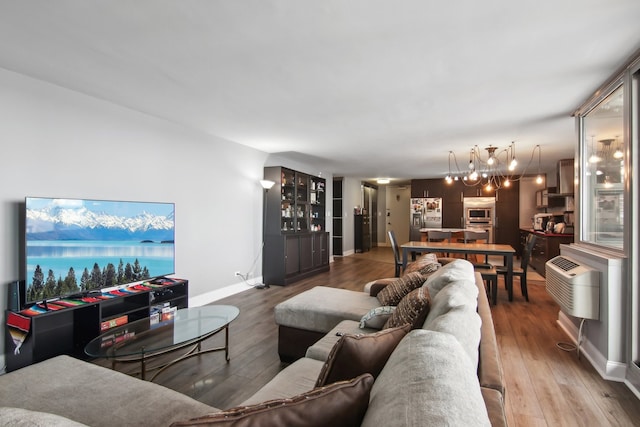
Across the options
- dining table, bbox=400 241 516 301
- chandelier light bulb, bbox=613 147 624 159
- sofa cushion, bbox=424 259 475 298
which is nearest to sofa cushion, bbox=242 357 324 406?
sofa cushion, bbox=424 259 475 298

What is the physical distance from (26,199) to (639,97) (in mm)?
4665

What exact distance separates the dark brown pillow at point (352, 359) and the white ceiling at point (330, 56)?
1.68 metres

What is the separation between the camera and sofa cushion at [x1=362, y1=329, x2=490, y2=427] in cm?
64

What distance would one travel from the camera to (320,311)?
254 cm

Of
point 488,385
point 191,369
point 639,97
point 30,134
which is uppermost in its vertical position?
point 639,97

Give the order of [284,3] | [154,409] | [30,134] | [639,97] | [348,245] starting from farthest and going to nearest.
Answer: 1. [348,245]
2. [30,134]
3. [639,97]
4. [284,3]
5. [154,409]

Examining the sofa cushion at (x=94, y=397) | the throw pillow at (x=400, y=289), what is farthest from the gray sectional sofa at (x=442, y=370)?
the sofa cushion at (x=94, y=397)

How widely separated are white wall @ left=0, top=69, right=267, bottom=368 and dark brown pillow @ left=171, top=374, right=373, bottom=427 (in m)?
2.86

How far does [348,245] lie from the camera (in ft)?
31.1

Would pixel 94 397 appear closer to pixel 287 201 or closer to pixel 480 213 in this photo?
pixel 287 201

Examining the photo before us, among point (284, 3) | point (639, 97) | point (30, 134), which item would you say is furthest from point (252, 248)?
point (639, 97)

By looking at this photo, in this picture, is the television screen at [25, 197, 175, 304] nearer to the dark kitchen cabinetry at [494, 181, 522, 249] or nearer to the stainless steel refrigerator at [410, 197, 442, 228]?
the stainless steel refrigerator at [410, 197, 442, 228]

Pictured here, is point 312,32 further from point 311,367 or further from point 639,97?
point 639,97

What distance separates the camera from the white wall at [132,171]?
2.54m
